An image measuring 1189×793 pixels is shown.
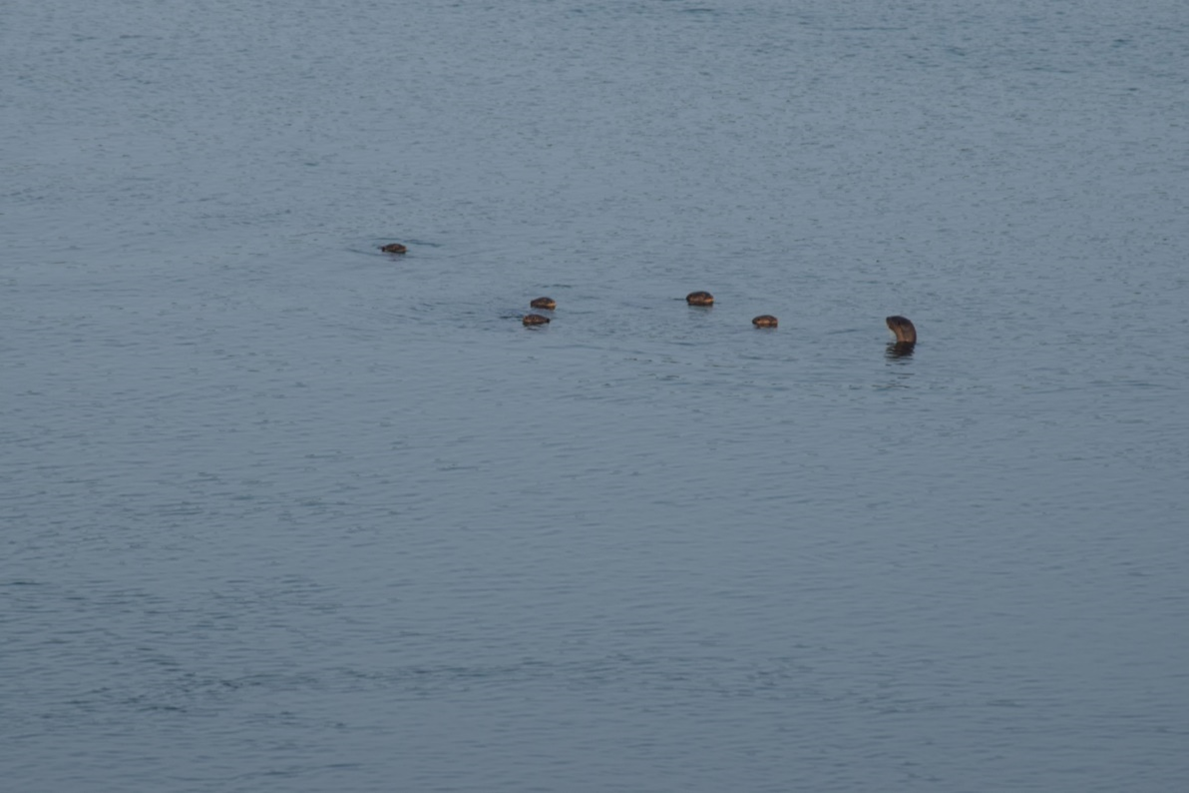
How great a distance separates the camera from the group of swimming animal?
40438 millimetres

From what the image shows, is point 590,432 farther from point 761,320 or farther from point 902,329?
point 902,329

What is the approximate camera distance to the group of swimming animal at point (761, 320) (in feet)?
133

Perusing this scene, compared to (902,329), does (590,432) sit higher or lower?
lower

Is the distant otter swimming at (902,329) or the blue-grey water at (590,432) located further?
the distant otter swimming at (902,329)

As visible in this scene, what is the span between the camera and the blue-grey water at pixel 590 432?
26.7 m

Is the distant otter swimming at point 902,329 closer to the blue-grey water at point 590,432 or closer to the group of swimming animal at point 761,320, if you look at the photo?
the group of swimming animal at point 761,320

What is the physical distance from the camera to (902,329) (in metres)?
40.4

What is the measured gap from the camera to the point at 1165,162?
5734 cm

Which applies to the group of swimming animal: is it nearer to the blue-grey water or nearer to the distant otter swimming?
the distant otter swimming

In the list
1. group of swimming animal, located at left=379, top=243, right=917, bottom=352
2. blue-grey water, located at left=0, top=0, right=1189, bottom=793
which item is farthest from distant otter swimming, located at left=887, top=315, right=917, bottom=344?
blue-grey water, located at left=0, top=0, right=1189, bottom=793

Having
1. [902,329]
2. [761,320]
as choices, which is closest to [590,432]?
[761,320]

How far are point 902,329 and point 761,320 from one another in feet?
8.95

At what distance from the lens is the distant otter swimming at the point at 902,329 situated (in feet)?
132

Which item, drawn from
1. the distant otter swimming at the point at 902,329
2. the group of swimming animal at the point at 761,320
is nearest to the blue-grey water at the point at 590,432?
the group of swimming animal at the point at 761,320
